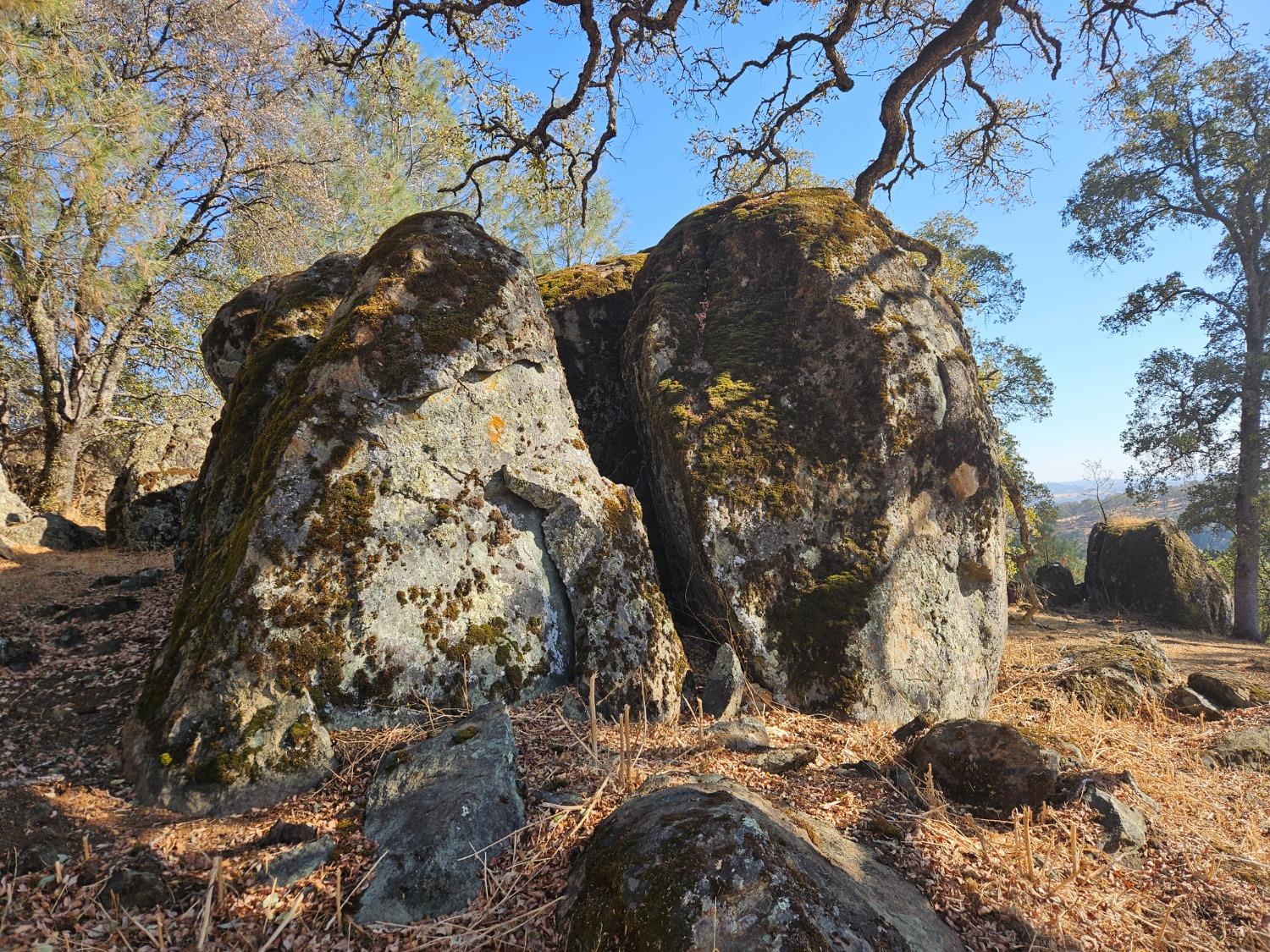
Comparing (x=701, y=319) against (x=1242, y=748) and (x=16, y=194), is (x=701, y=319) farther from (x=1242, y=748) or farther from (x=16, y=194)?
(x=16, y=194)

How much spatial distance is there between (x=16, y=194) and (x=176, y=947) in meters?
13.8

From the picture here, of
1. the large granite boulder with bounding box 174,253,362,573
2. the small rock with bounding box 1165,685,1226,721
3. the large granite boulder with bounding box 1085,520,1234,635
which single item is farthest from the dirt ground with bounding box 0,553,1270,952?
the large granite boulder with bounding box 1085,520,1234,635

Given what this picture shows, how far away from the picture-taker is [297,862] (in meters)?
3.01

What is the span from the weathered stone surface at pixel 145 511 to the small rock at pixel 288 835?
10.4 meters

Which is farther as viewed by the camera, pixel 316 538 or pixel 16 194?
pixel 16 194

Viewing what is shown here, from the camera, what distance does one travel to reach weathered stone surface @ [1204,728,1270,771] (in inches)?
232

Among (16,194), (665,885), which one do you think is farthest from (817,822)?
(16,194)

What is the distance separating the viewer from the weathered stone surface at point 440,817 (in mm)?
2854

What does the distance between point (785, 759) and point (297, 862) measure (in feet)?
9.73

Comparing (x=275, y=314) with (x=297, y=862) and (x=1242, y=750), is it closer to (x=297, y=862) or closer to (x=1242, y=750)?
(x=297, y=862)

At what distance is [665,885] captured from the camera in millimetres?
2400

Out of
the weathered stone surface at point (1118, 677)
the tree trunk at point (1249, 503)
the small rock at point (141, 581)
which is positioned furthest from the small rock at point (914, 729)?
the tree trunk at point (1249, 503)

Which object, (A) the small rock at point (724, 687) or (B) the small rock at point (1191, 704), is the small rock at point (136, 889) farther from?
(B) the small rock at point (1191, 704)

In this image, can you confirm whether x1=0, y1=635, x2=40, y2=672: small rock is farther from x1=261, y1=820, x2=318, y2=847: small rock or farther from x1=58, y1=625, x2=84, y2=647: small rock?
x1=261, y1=820, x2=318, y2=847: small rock
